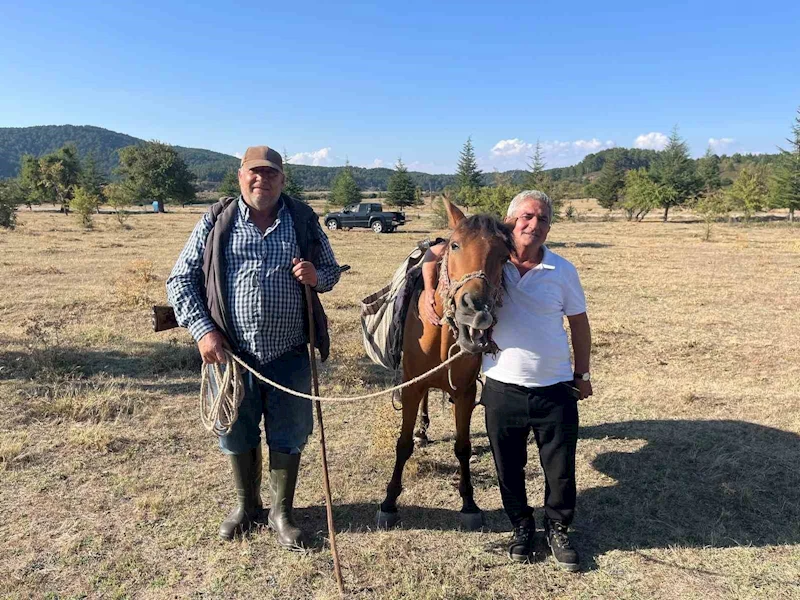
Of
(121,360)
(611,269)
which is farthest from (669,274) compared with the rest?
(121,360)

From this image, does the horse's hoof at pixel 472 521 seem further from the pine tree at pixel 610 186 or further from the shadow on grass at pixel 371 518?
the pine tree at pixel 610 186

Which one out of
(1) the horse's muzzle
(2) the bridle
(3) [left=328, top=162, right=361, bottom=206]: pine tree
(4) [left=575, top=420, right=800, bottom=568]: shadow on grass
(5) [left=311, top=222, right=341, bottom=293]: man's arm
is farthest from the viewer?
(3) [left=328, top=162, right=361, bottom=206]: pine tree

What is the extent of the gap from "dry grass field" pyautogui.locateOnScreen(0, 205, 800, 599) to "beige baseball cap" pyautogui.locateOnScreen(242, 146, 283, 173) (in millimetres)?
2223

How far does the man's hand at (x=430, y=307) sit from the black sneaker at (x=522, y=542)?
1.35 m

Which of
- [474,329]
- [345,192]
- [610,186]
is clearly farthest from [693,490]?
[610,186]

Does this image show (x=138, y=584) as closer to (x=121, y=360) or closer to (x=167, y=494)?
(x=167, y=494)

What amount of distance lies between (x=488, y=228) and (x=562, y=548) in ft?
6.28

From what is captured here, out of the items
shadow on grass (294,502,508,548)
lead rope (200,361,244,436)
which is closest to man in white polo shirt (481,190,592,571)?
shadow on grass (294,502,508,548)

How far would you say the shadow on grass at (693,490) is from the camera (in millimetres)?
3188

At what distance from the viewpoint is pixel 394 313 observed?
3.49 m

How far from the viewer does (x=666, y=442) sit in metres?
4.43

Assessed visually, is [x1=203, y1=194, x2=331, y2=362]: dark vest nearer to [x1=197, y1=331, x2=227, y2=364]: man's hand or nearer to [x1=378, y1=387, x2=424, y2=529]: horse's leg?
[x1=197, y1=331, x2=227, y2=364]: man's hand

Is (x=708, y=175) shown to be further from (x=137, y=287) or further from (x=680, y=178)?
Result: (x=137, y=287)

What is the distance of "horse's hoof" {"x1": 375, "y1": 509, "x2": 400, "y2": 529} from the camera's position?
3.24 meters
